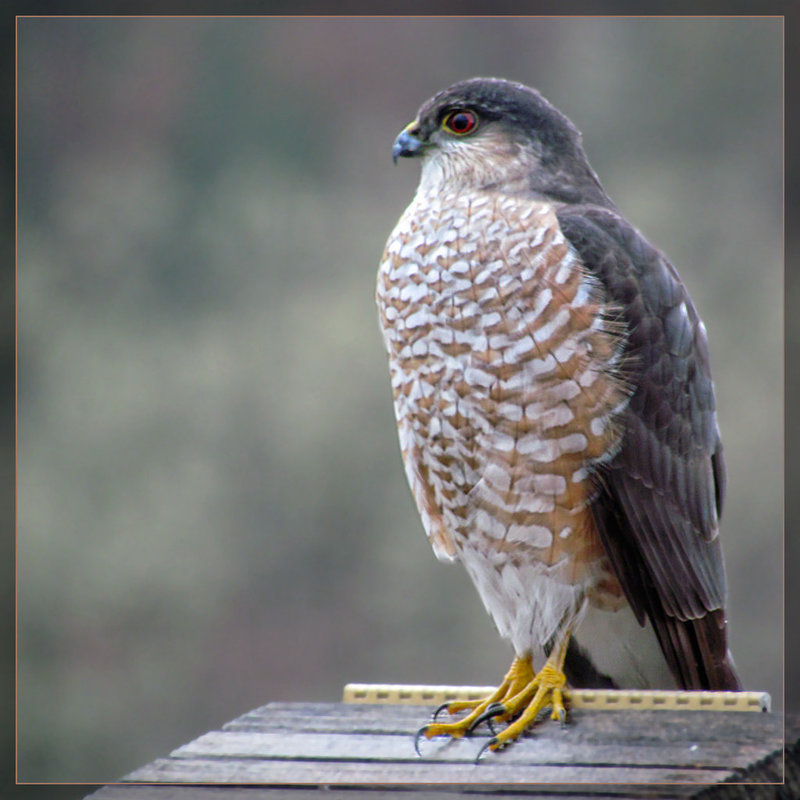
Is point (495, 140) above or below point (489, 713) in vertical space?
above

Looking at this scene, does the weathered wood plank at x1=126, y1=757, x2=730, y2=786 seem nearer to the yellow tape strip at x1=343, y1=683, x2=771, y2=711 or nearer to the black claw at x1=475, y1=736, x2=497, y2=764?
the black claw at x1=475, y1=736, x2=497, y2=764

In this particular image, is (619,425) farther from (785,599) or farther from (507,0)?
(507,0)

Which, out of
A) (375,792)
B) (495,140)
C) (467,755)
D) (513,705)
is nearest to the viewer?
(375,792)

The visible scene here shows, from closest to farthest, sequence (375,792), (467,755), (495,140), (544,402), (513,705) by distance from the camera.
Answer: (375,792) < (467,755) < (544,402) < (513,705) < (495,140)

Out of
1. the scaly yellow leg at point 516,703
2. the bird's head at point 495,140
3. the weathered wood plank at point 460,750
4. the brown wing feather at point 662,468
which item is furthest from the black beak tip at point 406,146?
the weathered wood plank at point 460,750

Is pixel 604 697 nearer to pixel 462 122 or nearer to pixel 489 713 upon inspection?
pixel 489 713

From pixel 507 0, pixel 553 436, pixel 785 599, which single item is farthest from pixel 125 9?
pixel 785 599

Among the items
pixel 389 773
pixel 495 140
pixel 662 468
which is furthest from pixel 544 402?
pixel 389 773

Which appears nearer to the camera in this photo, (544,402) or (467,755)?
(467,755)
